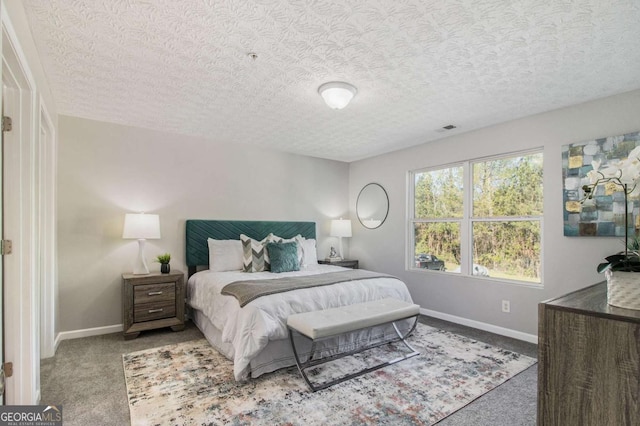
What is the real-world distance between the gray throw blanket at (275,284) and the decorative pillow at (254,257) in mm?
725

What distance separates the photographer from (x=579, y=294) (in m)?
1.52

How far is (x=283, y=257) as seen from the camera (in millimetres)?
3998

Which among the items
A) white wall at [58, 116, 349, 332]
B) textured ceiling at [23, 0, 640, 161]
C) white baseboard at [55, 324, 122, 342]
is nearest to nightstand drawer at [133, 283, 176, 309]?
white wall at [58, 116, 349, 332]

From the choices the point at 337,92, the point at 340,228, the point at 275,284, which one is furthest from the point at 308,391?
the point at 340,228

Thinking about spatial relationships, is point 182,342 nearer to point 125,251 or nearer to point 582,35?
point 125,251

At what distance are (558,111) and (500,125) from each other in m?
0.56


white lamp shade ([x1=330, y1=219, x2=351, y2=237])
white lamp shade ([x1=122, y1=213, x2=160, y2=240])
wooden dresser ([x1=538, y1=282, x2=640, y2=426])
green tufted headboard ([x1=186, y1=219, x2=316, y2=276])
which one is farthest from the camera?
white lamp shade ([x1=330, y1=219, x2=351, y2=237])

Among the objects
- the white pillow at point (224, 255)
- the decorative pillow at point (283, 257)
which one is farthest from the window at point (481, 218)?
the white pillow at point (224, 255)

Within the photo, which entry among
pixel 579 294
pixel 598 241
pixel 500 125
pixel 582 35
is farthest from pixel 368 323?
pixel 500 125

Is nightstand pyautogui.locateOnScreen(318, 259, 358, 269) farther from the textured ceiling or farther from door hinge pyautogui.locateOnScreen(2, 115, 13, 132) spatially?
door hinge pyautogui.locateOnScreen(2, 115, 13, 132)

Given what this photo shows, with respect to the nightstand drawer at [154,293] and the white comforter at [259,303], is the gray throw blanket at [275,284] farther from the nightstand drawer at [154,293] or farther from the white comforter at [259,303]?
the nightstand drawer at [154,293]

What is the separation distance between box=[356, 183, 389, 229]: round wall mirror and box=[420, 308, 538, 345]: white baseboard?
5.10 feet

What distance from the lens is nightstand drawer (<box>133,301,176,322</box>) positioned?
347 centimetres

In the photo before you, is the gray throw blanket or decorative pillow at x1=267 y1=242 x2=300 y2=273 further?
decorative pillow at x1=267 y1=242 x2=300 y2=273
